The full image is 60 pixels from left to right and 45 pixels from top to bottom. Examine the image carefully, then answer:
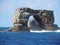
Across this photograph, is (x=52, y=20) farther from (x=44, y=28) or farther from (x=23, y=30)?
(x=23, y=30)

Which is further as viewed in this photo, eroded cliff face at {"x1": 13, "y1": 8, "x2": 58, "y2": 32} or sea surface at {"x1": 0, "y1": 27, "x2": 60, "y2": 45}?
eroded cliff face at {"x1": 13, "y1": 8, "x2": 58, "y2": 32}

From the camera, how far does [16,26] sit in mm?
137375

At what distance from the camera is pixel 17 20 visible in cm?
14262

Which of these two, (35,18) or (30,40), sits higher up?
(30,40)

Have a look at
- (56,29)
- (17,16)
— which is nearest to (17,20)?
(17,16)

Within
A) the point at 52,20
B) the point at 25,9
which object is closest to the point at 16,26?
the point at 25,9

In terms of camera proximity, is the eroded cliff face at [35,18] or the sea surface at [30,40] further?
the eroded cliff face at [35,18]

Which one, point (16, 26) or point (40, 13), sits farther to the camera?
point (40, 13)

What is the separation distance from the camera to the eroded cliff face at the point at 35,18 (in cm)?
13875

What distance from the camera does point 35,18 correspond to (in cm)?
15562

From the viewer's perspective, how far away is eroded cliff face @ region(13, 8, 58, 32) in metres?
139

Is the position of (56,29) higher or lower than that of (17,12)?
lower

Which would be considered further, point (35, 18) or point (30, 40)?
point (35, 18)

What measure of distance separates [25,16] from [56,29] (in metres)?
→ 22.8
